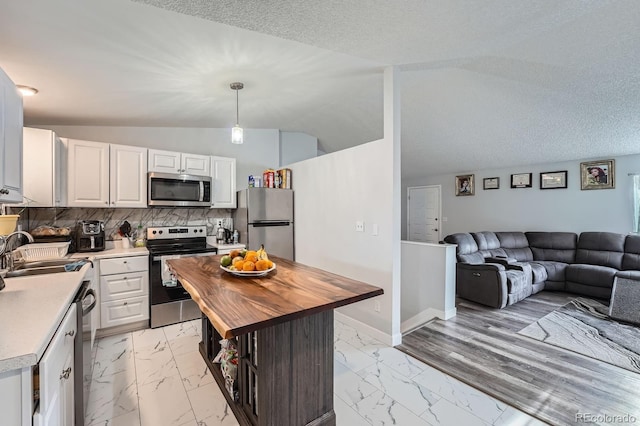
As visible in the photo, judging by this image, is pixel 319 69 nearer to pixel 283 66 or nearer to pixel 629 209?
pixel 283 66

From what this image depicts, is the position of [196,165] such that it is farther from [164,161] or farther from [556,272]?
[556,272]

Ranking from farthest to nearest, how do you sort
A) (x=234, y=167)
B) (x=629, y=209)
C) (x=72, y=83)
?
(x=629, y=209)
(x=234, y=167)
(x=72, y=83)

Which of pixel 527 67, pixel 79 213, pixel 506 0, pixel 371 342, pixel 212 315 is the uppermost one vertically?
pixel 527 67

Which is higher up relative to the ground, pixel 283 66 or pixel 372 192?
pixel 283 66

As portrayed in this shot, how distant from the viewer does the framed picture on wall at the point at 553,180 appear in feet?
17.2

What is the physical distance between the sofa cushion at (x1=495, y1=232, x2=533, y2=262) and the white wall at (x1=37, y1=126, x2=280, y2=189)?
4.37 metres

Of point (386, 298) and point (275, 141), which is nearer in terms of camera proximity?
point (386, 298)

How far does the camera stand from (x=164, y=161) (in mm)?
3484

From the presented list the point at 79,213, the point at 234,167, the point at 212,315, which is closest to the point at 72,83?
the point at 79,213

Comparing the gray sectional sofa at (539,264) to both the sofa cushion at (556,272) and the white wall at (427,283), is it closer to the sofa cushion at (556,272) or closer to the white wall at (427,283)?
the sofa cushion at (556,272)

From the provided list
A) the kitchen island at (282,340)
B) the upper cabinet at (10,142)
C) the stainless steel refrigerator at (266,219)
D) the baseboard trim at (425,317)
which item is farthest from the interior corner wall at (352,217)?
the upper cabinet at (10,142)

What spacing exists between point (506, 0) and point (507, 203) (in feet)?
17.4

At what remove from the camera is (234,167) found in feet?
13.2

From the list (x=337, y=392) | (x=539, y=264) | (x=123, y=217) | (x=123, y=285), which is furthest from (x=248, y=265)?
(x=539, y=264)
